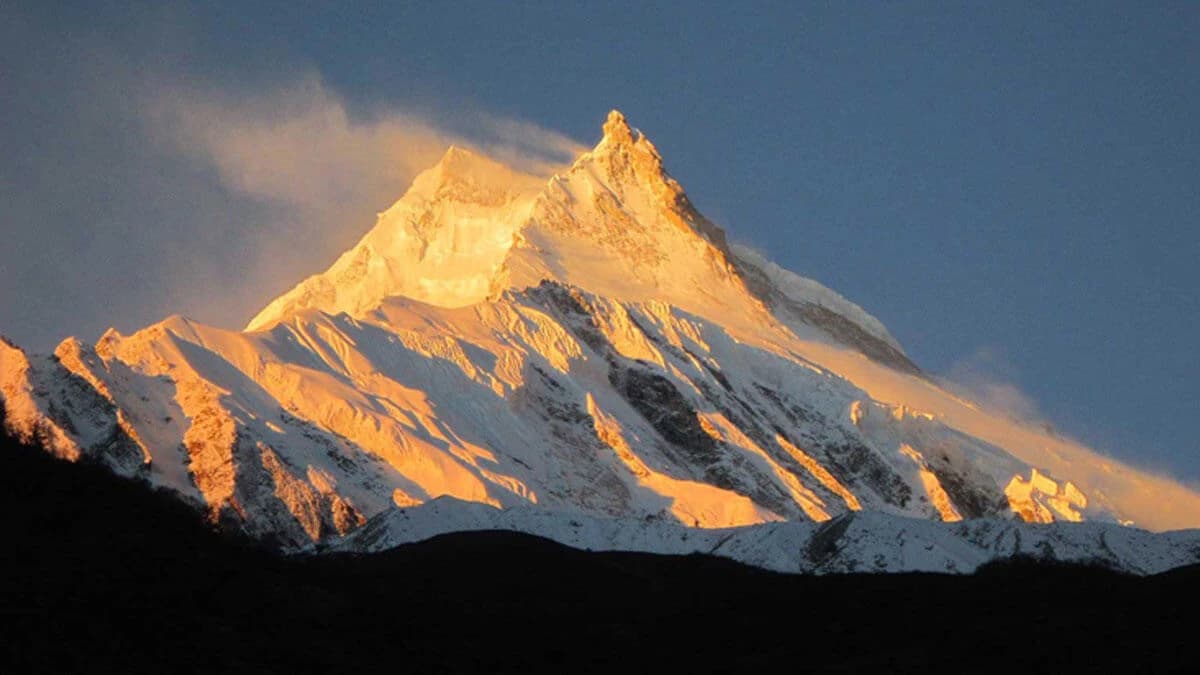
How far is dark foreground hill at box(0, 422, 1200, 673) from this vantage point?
49.1 metres

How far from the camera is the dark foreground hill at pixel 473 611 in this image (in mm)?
49062

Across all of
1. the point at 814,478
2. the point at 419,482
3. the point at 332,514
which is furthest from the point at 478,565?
the point at 814,478

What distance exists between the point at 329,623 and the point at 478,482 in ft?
263

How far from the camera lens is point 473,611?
68062 mm

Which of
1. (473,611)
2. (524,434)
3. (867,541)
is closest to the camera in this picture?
(473,611)

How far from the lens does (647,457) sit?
534 ft

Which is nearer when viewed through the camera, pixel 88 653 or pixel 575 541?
pixel 88 653

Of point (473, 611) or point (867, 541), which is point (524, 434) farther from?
point (473, 611)

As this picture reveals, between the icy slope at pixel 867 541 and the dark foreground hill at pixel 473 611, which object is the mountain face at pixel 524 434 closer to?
the icy slope at pixel 867 541

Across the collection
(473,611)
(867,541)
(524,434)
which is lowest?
(473,611)

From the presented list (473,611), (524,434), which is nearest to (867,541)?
(473,611)

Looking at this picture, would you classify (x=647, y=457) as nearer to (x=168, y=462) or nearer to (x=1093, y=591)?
(x=168, y=462)

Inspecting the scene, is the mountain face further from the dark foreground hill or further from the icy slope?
the dark foreground hill

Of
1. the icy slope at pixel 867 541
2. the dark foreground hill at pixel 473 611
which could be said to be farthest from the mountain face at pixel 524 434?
the dark foreground hill at pixel 473 611
